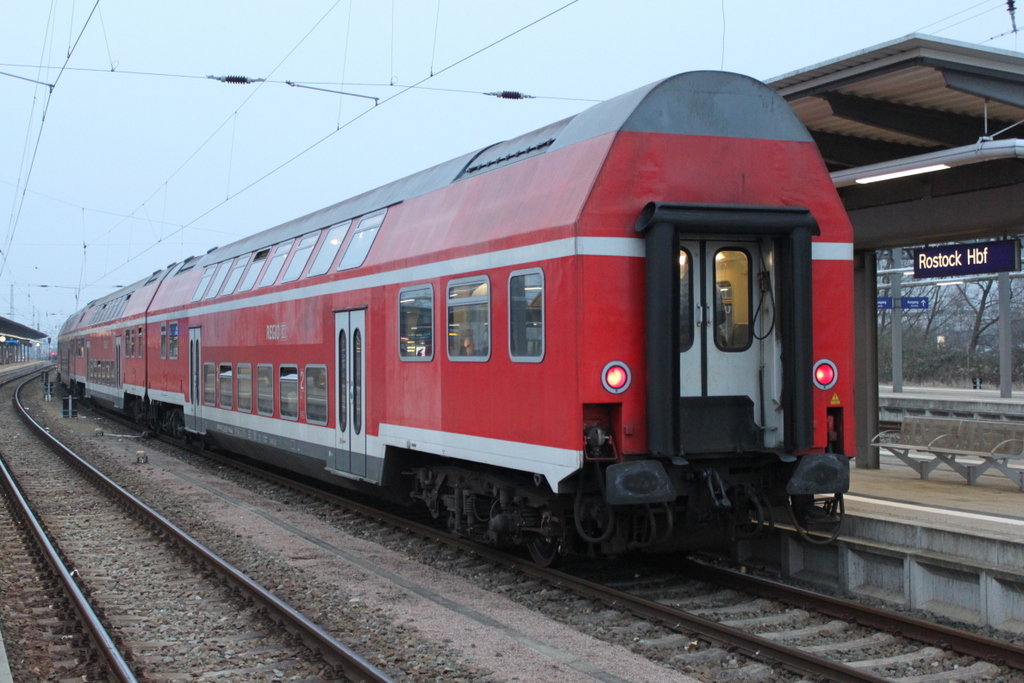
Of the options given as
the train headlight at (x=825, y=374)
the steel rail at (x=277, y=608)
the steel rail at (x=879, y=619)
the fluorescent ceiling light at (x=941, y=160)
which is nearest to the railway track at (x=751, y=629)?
the steel rail at (x=879, y=619)

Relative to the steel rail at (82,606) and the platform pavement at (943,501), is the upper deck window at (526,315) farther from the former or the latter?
the steel rail at (82,606)

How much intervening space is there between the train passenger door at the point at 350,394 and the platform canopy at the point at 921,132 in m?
5.27

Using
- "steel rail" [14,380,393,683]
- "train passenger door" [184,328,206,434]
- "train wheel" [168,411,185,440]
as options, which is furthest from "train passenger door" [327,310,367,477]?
"train wheel" [168,411,185,440]

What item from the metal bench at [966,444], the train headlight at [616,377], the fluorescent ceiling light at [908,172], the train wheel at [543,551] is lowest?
the train wheel at [543,551]

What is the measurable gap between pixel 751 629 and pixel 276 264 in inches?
379

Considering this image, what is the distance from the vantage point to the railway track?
5.97 meters

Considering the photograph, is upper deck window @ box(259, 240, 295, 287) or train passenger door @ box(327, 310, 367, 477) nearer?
train passenger door @ box(327, 310, 367, 477)

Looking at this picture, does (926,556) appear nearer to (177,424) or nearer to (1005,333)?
(177,424)

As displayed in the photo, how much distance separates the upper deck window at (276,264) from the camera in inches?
556

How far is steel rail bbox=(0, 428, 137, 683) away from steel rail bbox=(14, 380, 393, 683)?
1146 millimetres

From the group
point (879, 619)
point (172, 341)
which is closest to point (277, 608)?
point (879, 619)

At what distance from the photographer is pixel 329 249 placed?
40.6ft

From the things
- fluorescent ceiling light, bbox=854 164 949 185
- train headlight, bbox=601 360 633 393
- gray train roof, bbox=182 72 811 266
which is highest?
gray train roof, bbox=182 72 811 266

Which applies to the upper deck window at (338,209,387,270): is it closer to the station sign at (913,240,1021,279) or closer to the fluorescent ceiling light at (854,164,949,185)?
the fluorescent ceiling light at (854,164,949,185)
